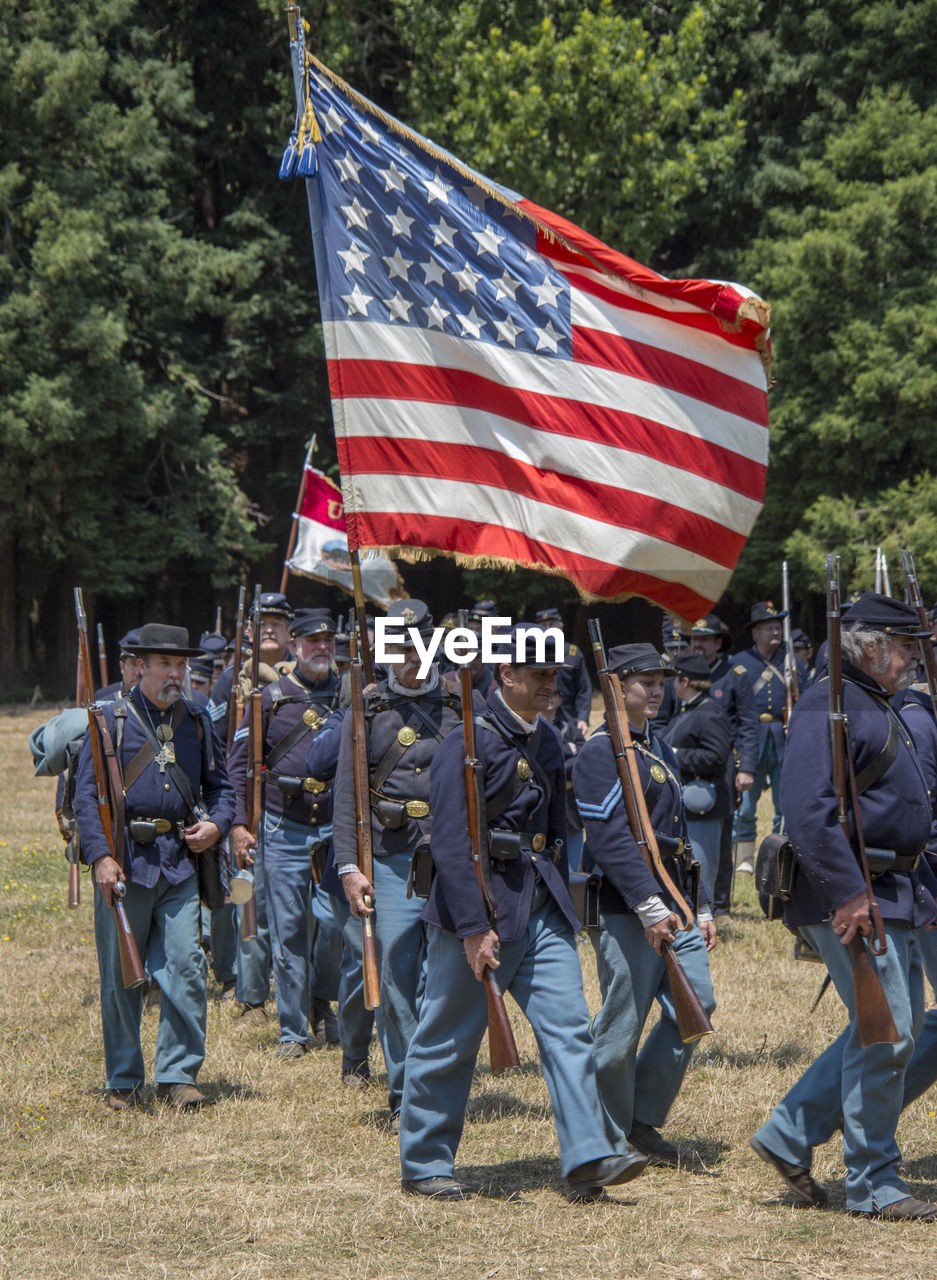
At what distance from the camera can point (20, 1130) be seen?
7.16m

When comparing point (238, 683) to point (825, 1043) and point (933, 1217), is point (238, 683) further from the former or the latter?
point (933, 1217)

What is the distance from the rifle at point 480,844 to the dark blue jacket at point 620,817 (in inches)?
23.6

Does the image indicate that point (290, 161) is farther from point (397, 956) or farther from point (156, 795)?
point (397, 956)

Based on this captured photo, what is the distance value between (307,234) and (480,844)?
32263 millimetres

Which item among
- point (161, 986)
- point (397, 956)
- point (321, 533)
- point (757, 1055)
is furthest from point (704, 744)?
point (321, 533)

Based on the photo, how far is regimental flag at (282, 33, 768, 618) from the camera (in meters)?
7.21

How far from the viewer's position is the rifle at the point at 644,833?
6195 mm

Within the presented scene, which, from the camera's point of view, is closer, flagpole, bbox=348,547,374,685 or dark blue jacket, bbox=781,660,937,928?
dark blue jacket, bbox=781,660,937,928

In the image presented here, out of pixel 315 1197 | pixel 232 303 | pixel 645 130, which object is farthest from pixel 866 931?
pixel 232 303

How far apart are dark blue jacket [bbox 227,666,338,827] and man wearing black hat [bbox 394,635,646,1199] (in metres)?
2.80

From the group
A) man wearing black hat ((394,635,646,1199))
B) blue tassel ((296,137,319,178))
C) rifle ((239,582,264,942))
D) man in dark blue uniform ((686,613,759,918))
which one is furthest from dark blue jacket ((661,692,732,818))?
blue tassel ((296,137,319,178))

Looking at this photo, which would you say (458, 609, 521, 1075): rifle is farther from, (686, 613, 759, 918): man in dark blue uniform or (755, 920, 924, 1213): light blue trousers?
(686, 613, 759, 918): man in dark blue uniform

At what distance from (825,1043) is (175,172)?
31249 millimetres

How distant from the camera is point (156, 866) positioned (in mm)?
7551
